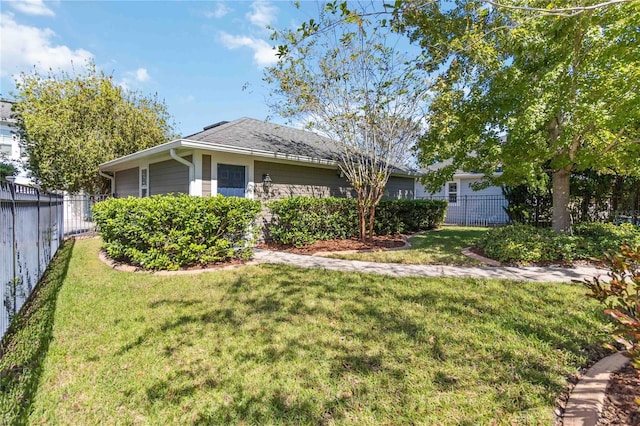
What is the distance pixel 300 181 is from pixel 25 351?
27.2 feet

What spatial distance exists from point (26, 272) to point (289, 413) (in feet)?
14.4

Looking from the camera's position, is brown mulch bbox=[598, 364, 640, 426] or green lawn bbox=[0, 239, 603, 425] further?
green lawn bbox=[0, 239, 603, 425]

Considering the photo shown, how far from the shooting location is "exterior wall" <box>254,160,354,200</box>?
9633 millimetres

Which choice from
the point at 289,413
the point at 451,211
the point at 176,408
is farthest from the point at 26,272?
the point at 451,211

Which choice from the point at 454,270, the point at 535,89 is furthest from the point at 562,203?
the point at 454,270

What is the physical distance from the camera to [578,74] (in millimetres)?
6340

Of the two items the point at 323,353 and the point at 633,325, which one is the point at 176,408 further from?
the point at 633,325

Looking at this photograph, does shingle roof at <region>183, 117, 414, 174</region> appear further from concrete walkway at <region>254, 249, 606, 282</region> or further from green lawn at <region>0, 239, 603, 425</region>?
green lawn at <region>0, 239, 603, 425</region>

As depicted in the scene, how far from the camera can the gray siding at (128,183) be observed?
12493mm

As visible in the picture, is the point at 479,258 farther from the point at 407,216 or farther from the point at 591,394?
the point at 407,216

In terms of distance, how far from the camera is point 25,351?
3.19m

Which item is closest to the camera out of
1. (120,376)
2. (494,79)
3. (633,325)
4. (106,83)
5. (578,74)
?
(633,325)

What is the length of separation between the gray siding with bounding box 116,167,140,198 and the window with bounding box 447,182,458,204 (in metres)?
17.8

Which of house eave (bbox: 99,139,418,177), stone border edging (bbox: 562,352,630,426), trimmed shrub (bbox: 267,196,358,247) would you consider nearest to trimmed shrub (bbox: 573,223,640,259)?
stone border edging (bbox: 562,352,630,426)
